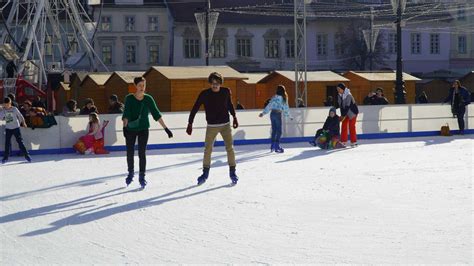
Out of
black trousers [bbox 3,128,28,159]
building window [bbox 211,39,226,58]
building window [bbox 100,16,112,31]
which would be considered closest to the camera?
black trousers [bbox 3,128,28,159]

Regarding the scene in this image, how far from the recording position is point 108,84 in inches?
1091

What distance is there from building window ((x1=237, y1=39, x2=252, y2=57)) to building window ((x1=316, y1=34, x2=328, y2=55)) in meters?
5.56

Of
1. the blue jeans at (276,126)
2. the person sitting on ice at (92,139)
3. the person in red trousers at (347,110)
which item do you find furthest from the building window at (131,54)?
the blue jeans at (276,126)

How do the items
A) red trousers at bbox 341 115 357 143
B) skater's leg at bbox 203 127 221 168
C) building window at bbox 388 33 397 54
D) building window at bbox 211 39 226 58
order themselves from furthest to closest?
1. building window at bbox 388 33 397 54
2. building window at bbox 211 39 226 58
3. red trousers at bbox 341 115 357 143
4. skater's leg at bbox 203 127 221 168

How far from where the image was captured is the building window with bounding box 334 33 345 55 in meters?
55.0

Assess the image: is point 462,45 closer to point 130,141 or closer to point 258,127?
point 258,127

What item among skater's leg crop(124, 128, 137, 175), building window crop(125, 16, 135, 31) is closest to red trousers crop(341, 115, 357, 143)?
skater's leg crop(124, 128, 137, 175)

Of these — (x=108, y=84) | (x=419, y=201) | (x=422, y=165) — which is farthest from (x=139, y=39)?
(x=419, y=201)

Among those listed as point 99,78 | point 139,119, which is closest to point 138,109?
point 139,119

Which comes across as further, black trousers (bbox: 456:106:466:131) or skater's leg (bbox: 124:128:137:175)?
black trousers (bbox: 456:106:466:131)

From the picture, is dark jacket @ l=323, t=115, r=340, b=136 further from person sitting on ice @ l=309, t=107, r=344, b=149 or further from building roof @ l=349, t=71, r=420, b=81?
building roof @ l=349, t=71, r=420, b=81

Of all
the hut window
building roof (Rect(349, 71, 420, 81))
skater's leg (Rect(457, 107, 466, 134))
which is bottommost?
skater's leg (Rect(457, 107, 466, 134))

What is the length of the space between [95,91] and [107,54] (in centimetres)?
2470

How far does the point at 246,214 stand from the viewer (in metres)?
7.25
